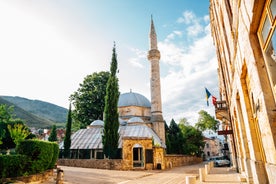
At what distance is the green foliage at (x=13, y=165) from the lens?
7554 millimetres

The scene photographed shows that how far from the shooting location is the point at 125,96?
37281mm

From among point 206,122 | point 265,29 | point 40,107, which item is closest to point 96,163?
point 265,29

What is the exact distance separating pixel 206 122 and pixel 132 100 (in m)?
17.0

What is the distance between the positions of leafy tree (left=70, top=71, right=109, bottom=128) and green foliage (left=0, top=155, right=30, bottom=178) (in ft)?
89.2

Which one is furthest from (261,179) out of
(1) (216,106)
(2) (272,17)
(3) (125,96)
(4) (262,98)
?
(3) (125,96)

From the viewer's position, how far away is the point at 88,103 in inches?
1436

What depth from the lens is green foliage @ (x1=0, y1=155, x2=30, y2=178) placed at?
24.8 ft

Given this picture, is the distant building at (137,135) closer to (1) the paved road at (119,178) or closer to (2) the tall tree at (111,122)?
(2) the tall tree at (111,122)

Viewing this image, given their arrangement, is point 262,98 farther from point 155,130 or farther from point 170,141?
point 170,141

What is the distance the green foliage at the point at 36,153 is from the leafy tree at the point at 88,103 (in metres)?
25.8

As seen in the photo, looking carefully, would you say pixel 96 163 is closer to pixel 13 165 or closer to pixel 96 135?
pixel 96 135

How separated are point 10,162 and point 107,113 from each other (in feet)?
43.2

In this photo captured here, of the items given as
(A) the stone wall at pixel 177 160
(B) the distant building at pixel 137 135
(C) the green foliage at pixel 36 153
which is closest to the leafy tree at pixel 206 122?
(A) the stone wall at pixel 177 160

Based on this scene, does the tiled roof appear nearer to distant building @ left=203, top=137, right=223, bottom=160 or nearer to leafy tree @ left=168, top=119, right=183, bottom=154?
leafy tree @ left=168, top=119, right=183, bottom=154
